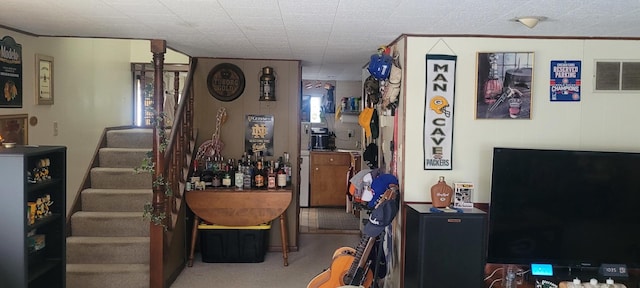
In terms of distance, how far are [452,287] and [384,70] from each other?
56.3 inches

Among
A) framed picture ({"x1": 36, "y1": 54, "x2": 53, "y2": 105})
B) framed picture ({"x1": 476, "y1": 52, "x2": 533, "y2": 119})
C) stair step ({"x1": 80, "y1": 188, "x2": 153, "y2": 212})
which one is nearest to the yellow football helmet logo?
framed picture ({"x1": 476, "y1": 52, "x2": 533, "y2": 119})

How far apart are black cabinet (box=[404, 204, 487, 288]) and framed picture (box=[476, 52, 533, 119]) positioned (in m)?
0.75

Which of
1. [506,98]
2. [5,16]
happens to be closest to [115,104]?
[5,16]

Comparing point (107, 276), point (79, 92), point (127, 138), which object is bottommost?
point (107, 276)

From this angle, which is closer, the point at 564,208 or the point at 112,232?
the point at 564,208

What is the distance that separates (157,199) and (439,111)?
2.20m

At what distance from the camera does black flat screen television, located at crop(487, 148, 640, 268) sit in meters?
3.15

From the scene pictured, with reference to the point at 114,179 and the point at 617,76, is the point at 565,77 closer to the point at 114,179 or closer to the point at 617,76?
→ the point at 617,76

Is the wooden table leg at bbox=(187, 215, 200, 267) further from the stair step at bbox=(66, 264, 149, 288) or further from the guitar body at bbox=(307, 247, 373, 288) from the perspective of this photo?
the guitar body at bbox=(307, 247, 373, 288)

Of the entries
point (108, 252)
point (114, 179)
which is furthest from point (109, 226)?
point (114, 179)

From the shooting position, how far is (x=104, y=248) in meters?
4.16

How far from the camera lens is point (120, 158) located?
16.8ft

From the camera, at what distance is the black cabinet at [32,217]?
2.67 metres

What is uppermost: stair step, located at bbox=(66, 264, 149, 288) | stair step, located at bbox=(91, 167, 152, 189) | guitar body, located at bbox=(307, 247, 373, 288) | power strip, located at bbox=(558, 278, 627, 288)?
stair step, located at bbox=(91, 167, 152, 189)
